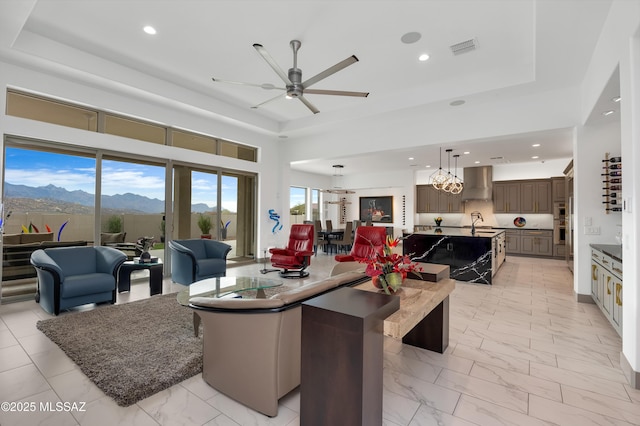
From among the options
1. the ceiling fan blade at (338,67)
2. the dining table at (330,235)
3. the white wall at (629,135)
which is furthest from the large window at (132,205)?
the white wall at (629,135)

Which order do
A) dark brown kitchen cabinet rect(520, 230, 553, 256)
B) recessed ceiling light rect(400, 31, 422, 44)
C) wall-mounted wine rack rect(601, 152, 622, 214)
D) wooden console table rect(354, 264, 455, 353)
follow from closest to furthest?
wooden console table rect(354, 264, 455, 353)
recessed ceiling light rect(400, 31, 422, 44)
wall-mounted wine rack rect(601, 152, 622, 214)
dark brown kitchen cabinet rect(520, 230, 553, 256)

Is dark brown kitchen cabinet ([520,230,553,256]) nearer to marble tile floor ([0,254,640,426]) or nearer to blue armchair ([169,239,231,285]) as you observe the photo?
marble tile floor ([0,254,640,426])

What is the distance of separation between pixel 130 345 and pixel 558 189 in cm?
1064

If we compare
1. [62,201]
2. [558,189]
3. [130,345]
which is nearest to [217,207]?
[62,201]

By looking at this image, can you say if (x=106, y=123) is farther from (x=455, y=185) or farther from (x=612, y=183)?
(x=455, y=185)

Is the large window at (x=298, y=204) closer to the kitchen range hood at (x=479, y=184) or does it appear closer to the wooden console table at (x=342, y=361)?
the kitchen range hood at (x=479, y=184)

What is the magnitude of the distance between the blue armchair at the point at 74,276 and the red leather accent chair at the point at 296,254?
8.47 ft

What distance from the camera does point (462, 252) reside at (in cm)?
562

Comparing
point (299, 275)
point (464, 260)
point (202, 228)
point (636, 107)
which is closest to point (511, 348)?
point (636, 107)

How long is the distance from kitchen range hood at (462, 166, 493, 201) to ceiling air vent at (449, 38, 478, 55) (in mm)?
6779

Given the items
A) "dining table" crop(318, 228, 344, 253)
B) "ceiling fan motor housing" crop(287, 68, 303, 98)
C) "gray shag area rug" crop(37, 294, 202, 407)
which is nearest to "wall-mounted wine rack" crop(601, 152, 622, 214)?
"ceiling fan motor housing" crop(287, 68, 303, 98)

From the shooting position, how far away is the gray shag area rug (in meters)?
2.20

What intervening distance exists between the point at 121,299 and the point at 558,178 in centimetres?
1090

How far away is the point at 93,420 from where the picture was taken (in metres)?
1.82
